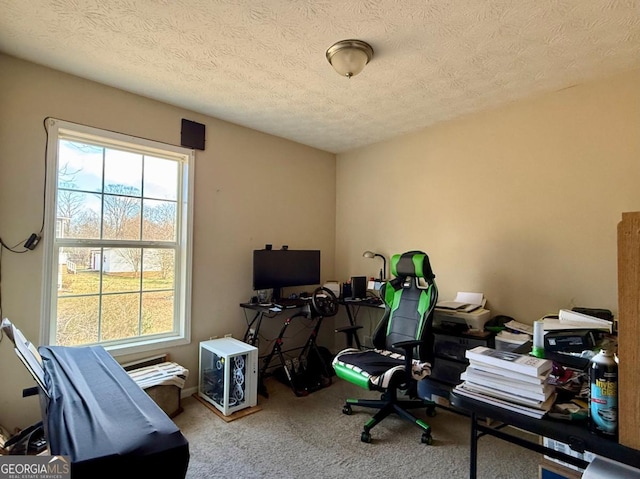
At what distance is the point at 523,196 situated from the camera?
2.82m

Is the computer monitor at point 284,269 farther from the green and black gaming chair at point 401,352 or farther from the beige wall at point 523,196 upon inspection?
the green and black gaming chair at point 401,352

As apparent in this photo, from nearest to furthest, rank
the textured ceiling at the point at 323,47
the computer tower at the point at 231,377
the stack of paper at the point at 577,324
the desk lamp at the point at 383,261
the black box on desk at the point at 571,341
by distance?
the black box on desk at the point at 571,341 < the stack of paper at the point at 577,324 < the textured ceiling at the point at 323,47 < the computer tower at the point at 231,377 < the desk lamp at the point at 383,261

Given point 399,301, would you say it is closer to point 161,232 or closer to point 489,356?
point 489,356

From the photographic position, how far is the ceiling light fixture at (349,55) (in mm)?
2043

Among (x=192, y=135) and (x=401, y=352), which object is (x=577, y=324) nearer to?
(x=401, y=352)

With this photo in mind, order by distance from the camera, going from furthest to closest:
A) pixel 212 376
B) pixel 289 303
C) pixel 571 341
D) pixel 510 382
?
pixel 289 303 → pixel 212 376 → pixel 571 341 → pixel 510 382

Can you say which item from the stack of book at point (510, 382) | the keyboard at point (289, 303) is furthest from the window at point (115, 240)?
the stack of book at point (510, 382)

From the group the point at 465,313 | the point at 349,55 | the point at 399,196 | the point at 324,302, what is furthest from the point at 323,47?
the point at 465,313

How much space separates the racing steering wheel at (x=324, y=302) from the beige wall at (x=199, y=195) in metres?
0.74

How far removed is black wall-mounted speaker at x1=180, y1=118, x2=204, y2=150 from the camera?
307 centimetres

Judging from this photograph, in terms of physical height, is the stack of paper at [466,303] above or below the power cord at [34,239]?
below

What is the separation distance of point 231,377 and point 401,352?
1371mm

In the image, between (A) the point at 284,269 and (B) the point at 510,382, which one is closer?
(B) the point at 510,382

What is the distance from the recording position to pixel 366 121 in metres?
3.30
